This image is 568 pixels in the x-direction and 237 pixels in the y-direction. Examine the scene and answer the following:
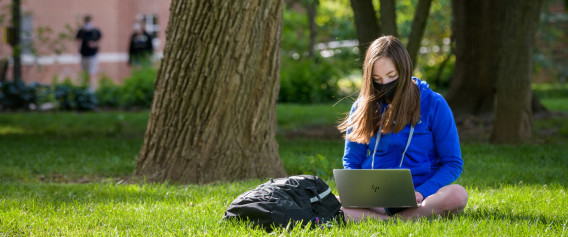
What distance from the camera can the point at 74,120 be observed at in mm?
13203

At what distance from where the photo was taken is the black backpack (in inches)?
165

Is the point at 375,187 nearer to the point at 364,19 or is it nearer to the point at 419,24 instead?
the point at 419,24

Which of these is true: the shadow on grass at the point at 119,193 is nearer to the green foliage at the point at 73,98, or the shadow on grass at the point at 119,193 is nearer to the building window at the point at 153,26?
the green foliage at the point at 73,98

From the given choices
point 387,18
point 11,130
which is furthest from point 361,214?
point 11,130

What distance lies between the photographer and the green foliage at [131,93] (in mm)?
16109

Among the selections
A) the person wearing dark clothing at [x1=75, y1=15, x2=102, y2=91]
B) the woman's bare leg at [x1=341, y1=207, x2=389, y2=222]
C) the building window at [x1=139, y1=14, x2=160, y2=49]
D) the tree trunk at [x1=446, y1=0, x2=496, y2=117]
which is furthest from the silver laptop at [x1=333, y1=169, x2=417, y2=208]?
the building window at [x1=139, y1=14, x2=160, y2=49]

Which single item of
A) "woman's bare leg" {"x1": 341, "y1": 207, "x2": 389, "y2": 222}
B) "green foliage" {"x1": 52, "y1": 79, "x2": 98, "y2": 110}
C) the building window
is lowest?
"green foliage" {"x1": 52, "y1": 79, "x2": 98, "y2": 110}

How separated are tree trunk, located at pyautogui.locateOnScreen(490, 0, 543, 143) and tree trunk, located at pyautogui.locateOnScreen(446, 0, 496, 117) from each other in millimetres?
2434

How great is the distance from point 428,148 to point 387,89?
464 mm

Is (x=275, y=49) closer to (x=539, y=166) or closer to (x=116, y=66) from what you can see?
(x=539, y=166)

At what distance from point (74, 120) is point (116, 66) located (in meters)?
14.1

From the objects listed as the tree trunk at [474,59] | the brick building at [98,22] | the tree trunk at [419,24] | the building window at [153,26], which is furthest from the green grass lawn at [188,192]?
the building window at [153,26]

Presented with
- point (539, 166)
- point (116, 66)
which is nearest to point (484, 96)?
point (539, 166)

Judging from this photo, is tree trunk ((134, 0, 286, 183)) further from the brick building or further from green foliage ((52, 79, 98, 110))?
the brick building
